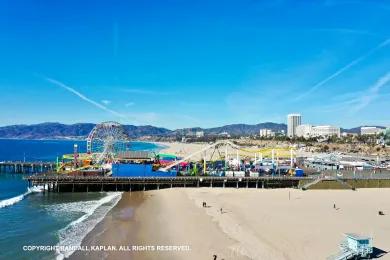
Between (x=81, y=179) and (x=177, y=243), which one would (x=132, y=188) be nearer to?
(x=81, y=179)

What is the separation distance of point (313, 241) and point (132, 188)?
35.6 meters

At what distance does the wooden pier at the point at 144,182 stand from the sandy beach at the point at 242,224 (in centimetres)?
582

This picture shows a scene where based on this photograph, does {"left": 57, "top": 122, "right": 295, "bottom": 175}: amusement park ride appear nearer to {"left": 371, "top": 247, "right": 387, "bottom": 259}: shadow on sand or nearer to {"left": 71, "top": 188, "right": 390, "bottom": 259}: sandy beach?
{"left": 71, "top": 188, "right": 390, "bottom": 259}: sandy beach

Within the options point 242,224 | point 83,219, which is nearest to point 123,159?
point 83,219

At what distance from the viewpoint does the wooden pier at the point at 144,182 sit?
60656mm

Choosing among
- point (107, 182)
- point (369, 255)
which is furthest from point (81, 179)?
point (369, 255)

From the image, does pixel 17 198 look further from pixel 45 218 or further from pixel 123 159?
pixel 123 159

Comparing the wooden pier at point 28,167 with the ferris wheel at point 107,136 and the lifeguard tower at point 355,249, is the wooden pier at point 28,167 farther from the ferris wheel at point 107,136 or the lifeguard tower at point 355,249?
the lifeguard tower at point 355,249

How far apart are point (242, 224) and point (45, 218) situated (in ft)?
62.8

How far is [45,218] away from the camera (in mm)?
41062

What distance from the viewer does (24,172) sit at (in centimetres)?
9175

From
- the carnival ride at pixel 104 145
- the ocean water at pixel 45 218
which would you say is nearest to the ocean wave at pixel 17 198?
the ocean water at pixel 45 218

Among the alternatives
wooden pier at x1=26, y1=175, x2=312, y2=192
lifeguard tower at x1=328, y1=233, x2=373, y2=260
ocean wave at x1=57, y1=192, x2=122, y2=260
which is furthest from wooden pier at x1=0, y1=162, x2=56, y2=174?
lifeguard tower at x1=328, y1=233, x2=373, y2=260

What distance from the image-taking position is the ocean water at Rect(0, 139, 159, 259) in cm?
3123
